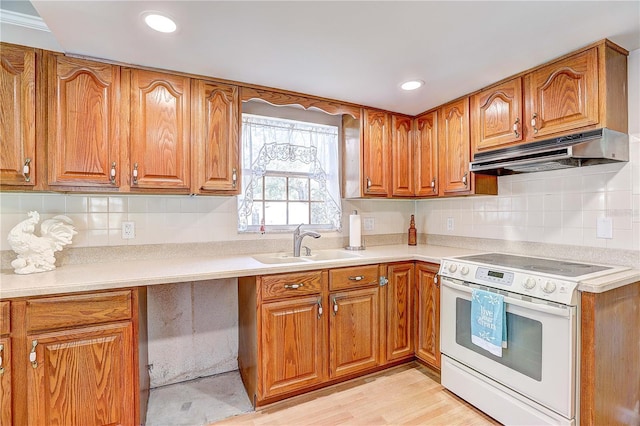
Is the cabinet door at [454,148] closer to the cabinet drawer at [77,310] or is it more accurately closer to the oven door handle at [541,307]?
the oven door handle at [541,307]

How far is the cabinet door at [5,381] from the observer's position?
54.2 inches

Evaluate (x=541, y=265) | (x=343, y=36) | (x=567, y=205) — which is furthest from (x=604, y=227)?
(x=343, y=36)

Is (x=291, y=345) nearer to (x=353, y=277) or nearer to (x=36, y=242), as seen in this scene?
(x=353, y=277)

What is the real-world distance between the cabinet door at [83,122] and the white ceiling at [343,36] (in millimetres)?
124

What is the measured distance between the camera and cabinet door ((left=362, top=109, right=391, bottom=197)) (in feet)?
8.70

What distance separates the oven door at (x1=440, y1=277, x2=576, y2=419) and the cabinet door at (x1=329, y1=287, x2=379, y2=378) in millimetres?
581

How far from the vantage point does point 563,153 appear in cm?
169

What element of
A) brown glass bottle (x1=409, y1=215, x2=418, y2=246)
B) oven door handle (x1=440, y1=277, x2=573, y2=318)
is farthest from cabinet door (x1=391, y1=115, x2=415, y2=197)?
oven door handle (x1=440, y1=277, x2=573, y2=318)

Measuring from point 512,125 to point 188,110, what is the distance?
7.04 feet

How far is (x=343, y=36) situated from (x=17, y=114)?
69.9 inches

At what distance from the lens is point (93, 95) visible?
5.92 feet

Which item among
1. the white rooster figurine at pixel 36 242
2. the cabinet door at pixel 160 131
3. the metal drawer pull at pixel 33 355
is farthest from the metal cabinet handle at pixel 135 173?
the metal drawer pull at pixel 33 355

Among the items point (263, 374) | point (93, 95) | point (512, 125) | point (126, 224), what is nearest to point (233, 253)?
A: point (126, 224)

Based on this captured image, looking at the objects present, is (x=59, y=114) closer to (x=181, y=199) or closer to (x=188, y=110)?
(x=188, y=110)
